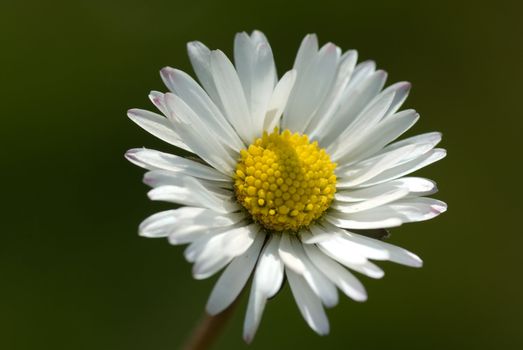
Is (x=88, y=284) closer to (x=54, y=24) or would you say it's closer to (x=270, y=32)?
(x=54, y=24)

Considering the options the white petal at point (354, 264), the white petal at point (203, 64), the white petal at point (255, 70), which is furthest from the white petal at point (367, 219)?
the white petal at point (203, 64)

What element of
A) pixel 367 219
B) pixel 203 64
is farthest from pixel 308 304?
pixel 203 64

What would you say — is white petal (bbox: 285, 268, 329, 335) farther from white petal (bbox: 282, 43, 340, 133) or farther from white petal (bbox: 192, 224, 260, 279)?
white petal (bbox: 282, 43, 340, 133)

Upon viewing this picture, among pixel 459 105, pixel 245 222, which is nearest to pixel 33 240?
pixel 245 222

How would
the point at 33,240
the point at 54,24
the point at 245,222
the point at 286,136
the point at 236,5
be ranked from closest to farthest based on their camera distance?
the point at 245,222, the point at 286,136, the point at 33,240, the point at 54,24, the point at 236,5

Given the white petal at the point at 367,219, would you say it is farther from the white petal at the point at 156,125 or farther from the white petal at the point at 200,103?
the white petal at the point at 156,125

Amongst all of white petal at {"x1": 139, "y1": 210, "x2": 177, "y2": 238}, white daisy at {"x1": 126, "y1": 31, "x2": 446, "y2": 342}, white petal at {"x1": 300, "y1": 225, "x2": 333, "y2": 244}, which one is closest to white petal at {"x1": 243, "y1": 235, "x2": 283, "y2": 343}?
white daisy at {"x1": 126, "y1": 31, "x2": 446, "y2": 342}

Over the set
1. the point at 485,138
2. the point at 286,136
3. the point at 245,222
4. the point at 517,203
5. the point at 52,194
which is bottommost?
the point at 517,203
